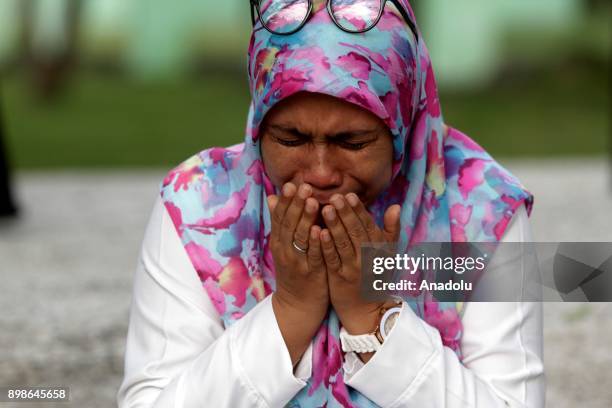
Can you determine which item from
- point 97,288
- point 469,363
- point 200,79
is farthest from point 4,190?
point 200,79

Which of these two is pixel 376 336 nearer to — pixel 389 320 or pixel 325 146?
pixel 389 320

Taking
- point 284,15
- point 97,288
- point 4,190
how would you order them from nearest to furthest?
point 284,15
point 97,288
point 4,190

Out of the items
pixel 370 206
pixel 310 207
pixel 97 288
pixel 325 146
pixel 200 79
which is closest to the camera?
pixel 310 207

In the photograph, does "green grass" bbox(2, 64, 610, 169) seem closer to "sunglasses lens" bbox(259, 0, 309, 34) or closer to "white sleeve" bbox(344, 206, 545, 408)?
"sunglasses lens" bbox(259, 0, 309, 34)

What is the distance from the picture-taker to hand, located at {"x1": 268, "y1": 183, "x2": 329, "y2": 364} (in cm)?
226

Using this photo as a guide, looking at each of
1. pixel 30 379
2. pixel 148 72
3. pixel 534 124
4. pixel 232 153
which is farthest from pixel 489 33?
pixel 232 153

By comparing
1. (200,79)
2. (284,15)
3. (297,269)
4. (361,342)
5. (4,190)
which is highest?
(284,15)

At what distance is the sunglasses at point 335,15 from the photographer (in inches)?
95.9

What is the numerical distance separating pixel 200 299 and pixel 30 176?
9.98 m

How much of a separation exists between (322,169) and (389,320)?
394 millimetres

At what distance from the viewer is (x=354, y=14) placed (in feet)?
8.03

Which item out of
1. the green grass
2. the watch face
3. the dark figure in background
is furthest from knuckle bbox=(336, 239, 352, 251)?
the green grass

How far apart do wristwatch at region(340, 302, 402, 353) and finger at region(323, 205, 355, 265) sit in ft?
0.58

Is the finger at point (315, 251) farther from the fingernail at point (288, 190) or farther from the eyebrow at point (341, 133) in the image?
the eyebrow at point (341, 133)
